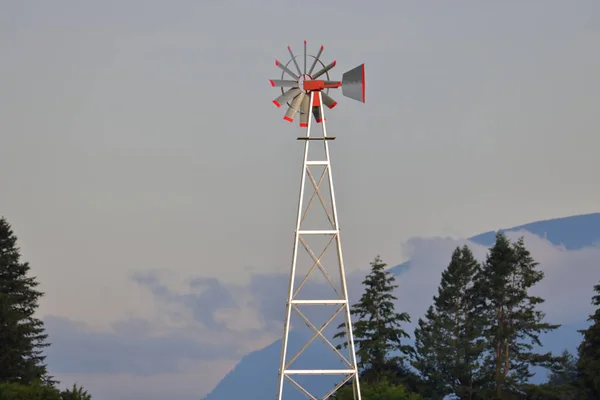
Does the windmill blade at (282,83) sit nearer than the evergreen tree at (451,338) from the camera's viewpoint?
Yes

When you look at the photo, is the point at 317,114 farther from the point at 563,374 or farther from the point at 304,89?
the point at 563,374

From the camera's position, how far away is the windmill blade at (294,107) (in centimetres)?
4756

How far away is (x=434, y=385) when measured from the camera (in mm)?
77000

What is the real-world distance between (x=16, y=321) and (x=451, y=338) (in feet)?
85.3

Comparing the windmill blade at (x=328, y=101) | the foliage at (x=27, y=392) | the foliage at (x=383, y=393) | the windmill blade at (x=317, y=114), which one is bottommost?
the foliage at (x=27, y=392)

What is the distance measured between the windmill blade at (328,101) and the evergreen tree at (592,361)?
26.9m

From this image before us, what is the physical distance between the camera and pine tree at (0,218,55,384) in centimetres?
6519

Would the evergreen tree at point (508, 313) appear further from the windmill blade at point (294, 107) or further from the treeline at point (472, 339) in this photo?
the windmill blade at point (294, 107)

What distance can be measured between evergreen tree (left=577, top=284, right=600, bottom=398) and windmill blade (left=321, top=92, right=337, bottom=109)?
26850mm

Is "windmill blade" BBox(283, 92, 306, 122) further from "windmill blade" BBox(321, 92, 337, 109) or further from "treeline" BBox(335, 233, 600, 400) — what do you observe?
"treeline" BBox(335, 233, 600, 400)

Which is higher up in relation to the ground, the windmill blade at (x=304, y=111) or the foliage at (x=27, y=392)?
the windmill blade at (x=304, y=111)

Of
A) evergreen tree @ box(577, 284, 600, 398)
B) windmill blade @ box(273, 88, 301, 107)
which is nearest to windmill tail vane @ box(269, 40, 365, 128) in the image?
windmill blade @ box(273, 88, 301, 107)

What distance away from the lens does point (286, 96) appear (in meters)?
47.7

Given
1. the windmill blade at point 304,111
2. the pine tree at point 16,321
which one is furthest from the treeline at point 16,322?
the windmill blade at point 304,111
